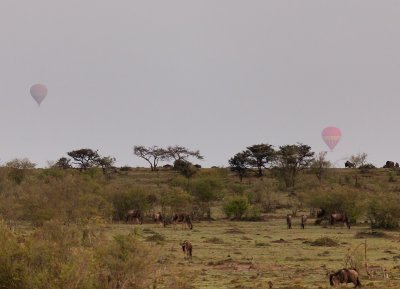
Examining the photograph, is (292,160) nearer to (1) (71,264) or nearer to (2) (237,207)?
(2) (237,207)

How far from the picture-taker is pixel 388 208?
61812 mm

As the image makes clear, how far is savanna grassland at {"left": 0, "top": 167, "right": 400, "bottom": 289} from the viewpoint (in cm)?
1981

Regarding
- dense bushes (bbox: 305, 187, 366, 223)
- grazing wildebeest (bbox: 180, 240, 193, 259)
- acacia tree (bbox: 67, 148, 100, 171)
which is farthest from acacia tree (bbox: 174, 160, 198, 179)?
grazing wildebeest (bbox: 180, 240, 193, 259)

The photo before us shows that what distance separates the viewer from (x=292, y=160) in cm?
10344

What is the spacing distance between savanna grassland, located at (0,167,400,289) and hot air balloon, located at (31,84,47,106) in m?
16.1

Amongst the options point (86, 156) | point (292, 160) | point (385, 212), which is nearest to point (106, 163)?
point (86, 156)

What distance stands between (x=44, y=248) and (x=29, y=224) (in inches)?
1654

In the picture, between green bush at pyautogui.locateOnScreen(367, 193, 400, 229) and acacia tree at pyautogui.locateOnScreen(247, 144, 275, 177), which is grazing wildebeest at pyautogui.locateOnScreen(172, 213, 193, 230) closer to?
green bush at pyautogui.locateOnScreen(367, 193, 400, 229)

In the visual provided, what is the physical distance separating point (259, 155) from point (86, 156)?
32.4 meters

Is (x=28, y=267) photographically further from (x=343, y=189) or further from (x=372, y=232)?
(x=343, y=189)

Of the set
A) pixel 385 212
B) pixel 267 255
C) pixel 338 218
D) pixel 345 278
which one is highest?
pixel 385 212

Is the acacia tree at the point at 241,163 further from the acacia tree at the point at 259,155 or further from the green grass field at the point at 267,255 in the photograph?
the green grass field at the point at 267,255

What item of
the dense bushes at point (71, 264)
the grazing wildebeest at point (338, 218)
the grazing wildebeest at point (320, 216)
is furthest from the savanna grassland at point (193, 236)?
the grazing wildebeest at point (338, 218)

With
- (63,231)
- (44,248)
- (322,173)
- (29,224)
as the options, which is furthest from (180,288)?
(322,173)
